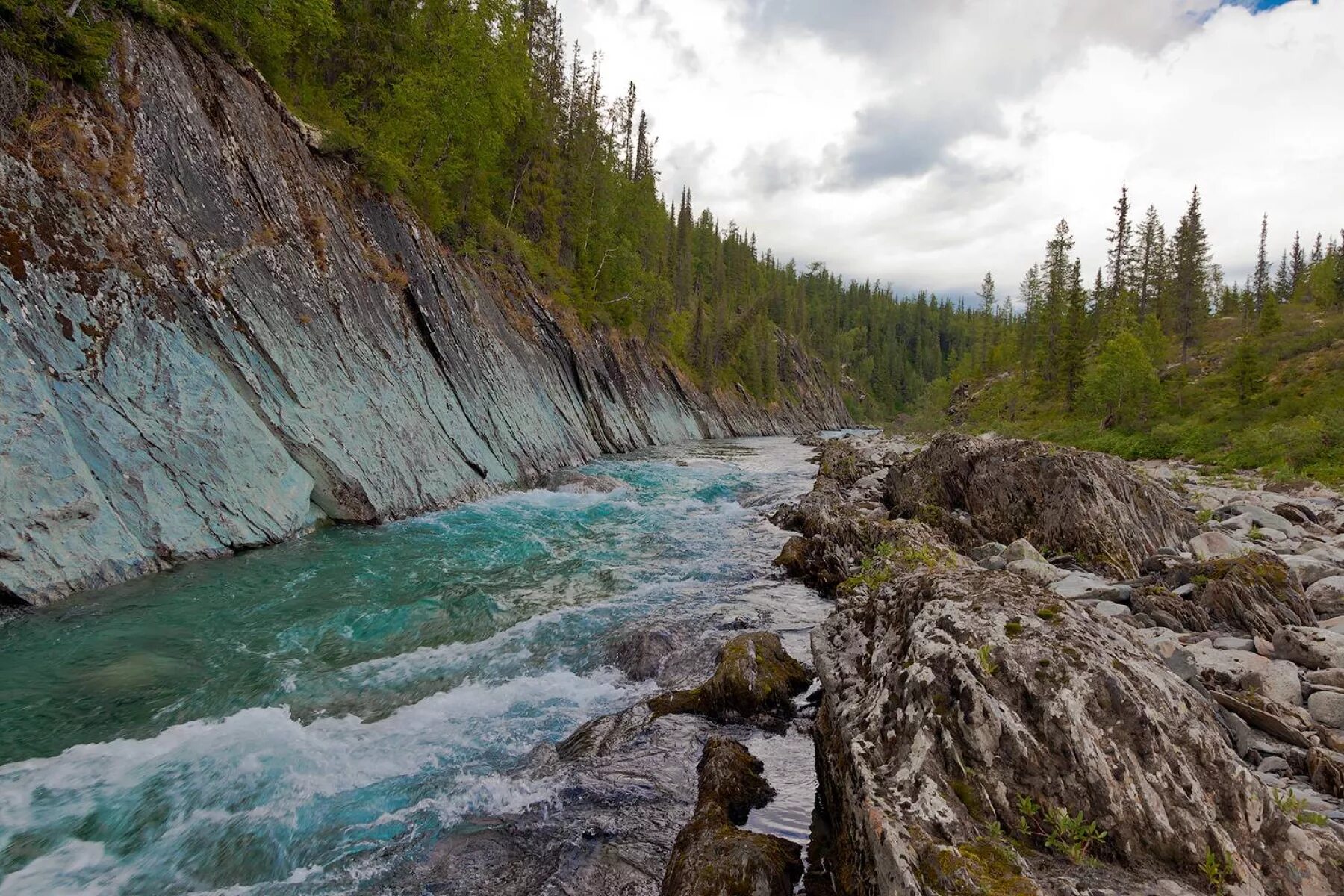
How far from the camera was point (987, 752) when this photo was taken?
4336 millimetres

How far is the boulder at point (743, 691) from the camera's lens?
792 cm

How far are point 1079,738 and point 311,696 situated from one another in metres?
9.11

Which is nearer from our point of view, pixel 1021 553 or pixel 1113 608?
pixel 1113 608

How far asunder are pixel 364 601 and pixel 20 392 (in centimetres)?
682

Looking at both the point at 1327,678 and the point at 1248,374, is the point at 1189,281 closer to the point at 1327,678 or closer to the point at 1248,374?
the point at 1248,374

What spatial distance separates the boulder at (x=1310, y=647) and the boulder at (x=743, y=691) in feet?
19.7

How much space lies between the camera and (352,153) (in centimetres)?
2338

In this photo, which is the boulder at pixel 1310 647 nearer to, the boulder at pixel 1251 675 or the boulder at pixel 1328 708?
the boulder at pixel 1251 675

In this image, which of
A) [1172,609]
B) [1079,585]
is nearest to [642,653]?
[1079,585]

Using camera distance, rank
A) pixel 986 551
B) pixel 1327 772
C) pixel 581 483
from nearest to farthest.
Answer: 1. pixel 1327 772
2. pixel 986 551
3. pixel 581 483

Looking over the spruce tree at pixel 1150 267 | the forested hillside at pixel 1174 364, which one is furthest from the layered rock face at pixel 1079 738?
the spruce tree at pixel 1150 267

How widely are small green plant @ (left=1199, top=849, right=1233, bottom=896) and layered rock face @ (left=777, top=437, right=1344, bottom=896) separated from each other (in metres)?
0.01

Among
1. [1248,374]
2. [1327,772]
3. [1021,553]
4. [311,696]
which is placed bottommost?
[311,696]

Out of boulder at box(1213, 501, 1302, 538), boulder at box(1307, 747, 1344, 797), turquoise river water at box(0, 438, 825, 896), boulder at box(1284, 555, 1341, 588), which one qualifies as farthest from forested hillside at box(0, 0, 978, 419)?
boulder at box(1213, 501, 1302, 538)
